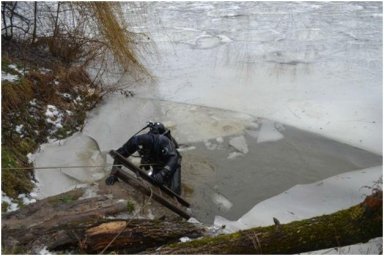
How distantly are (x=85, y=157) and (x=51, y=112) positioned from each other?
0.96 m

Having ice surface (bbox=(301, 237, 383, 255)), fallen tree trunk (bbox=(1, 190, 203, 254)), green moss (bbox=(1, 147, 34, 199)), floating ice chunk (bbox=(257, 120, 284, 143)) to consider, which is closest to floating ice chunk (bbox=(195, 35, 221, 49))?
floating ice chunk (bbox=(257, 120, 284, 143))

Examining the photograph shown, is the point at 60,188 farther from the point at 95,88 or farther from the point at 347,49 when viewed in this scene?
the point at 347,49

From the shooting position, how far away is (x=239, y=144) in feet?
18.0

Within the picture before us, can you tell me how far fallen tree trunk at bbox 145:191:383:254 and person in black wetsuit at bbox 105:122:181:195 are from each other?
1.28m

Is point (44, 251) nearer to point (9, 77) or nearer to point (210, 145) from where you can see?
point (210, 145)

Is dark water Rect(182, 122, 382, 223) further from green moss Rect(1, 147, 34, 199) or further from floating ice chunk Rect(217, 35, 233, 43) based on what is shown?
floating ice chunk Rect(217, 35, 233, 43)

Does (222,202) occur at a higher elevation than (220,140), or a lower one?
lower

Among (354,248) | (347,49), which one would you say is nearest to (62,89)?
(354,248)

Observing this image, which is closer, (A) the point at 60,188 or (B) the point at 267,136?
(A) the point at 60,188

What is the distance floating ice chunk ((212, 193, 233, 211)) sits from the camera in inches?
179

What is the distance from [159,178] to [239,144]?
181cm

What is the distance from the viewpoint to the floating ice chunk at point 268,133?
5625 mm

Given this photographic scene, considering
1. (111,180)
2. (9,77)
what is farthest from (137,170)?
(9,77)

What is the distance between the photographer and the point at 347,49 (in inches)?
306
